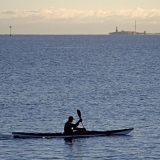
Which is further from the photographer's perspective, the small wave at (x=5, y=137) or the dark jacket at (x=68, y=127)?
the dark jacket at (x=68, y=127)

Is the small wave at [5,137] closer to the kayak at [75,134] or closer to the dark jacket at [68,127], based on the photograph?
the kayak at [75,134]

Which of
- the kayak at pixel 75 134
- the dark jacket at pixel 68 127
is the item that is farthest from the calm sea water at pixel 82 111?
the dark jacket at pixel 68 127

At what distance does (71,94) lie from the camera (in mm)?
69125

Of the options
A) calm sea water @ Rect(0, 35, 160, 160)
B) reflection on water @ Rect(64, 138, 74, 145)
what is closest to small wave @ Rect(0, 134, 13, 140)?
calm sea water @ Rect(0, 35, 160, 160)

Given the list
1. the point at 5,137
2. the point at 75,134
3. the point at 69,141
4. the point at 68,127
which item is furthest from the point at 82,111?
the point at 5,137

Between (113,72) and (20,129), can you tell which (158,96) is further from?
(113,72)

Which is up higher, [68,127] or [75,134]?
[68,127]

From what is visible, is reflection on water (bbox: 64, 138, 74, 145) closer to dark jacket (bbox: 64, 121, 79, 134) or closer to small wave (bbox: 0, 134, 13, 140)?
dark jacket (bbox: 64, 121, 79, 134)

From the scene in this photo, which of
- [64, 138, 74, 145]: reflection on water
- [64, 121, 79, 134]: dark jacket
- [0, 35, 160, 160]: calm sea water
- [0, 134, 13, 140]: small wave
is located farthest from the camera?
[64, 121, 79, 134]: dark jacket

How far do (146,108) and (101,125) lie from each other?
8.84 meters

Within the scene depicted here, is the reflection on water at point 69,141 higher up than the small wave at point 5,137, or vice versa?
the small wave at point 5,137

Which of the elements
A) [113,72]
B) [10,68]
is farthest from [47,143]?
[10,68]

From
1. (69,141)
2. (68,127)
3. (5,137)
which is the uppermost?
(68,127)

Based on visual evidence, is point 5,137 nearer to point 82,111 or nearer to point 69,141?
point 69,141
